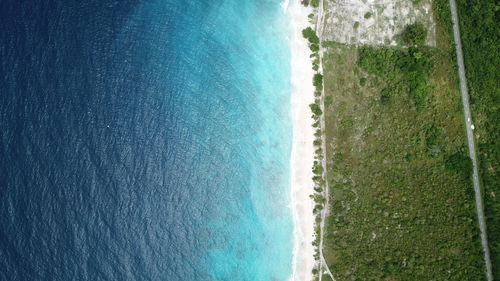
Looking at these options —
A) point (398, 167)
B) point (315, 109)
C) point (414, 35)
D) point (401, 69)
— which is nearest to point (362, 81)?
point (401, 69)

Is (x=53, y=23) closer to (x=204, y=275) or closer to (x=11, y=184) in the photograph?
(x=11, y=184)

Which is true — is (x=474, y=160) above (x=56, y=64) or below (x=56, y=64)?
below

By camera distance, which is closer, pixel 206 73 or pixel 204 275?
pixel 204 275

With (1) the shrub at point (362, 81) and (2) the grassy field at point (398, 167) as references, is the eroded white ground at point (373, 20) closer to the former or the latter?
(2) the grassy field at point (398, 167)

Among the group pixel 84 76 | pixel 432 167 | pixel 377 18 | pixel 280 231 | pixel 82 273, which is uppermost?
pixel 377 18

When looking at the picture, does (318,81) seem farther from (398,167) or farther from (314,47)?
(398,167)

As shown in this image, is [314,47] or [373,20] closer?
[314,47]

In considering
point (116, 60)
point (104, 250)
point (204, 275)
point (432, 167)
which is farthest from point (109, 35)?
point (432, 167)
